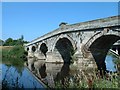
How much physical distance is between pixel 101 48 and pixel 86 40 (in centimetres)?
239

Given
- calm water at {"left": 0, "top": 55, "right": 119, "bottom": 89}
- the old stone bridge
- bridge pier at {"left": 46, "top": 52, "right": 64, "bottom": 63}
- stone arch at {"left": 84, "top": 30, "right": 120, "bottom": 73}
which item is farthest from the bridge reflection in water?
bridge pier at {"left": 46, "top": 52, "right": 64, "bottom": 63}

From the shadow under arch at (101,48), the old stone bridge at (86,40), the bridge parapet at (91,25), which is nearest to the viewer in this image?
the bridge parapet at (91,25)

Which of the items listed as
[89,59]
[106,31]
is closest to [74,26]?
[89,59]

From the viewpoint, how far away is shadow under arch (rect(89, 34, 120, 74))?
2517 cm

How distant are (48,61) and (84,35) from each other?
36.8ft

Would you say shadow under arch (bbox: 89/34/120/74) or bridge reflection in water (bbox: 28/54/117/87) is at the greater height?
shadow under arch (bbox: 89/34/120/74)

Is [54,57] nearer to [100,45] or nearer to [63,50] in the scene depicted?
[63,50]

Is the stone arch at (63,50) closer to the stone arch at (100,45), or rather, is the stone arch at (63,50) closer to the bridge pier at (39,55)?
the stone arch at (100,45)

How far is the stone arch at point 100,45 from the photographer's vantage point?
23.9 m

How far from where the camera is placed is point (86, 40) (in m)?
25.7

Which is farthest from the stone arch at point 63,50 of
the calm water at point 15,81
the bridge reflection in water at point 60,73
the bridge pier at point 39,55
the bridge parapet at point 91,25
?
the calm water at point 15,81

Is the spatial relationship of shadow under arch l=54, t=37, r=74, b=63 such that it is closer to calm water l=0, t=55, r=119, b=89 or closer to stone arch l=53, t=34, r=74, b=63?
stone arch l=53, t=34, r=74, b=63

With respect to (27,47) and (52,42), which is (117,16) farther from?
(27,47)

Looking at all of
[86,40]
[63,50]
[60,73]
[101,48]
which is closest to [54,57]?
[63,50]
